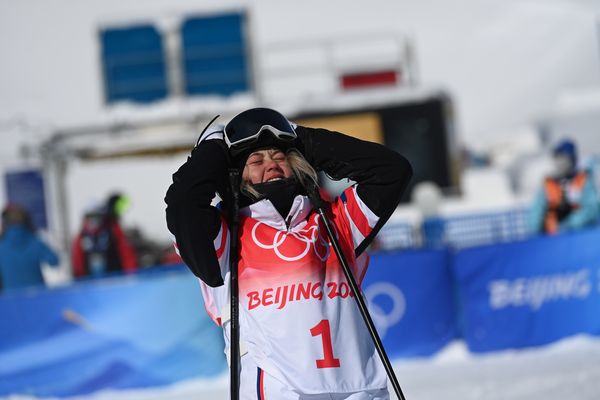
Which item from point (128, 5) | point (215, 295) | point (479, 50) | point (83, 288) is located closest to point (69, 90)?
point (128, 5)

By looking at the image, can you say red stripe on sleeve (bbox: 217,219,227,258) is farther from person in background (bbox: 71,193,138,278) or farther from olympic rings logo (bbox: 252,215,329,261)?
person in background (bbox: 71,193,138,278)

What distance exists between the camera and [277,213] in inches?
109

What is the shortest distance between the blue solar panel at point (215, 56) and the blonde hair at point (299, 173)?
12553mm

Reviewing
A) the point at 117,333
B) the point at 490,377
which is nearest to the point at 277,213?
the point at 490,377

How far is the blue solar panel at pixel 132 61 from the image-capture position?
617 inches

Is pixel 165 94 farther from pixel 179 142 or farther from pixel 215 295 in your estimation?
pixel 215 295

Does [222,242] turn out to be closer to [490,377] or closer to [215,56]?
[490,377]

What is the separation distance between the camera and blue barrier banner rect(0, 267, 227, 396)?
7.46 metres

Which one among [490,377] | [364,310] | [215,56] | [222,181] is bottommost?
[490,377]

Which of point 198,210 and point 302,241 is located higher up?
point 198,210

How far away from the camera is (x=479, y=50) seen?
201ft

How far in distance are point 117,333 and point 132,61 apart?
913 centimetres

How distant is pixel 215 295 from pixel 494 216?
10183 millimetres

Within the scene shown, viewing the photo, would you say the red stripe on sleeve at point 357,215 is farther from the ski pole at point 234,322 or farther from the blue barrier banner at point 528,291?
the blue barrier banner at point 528,291
